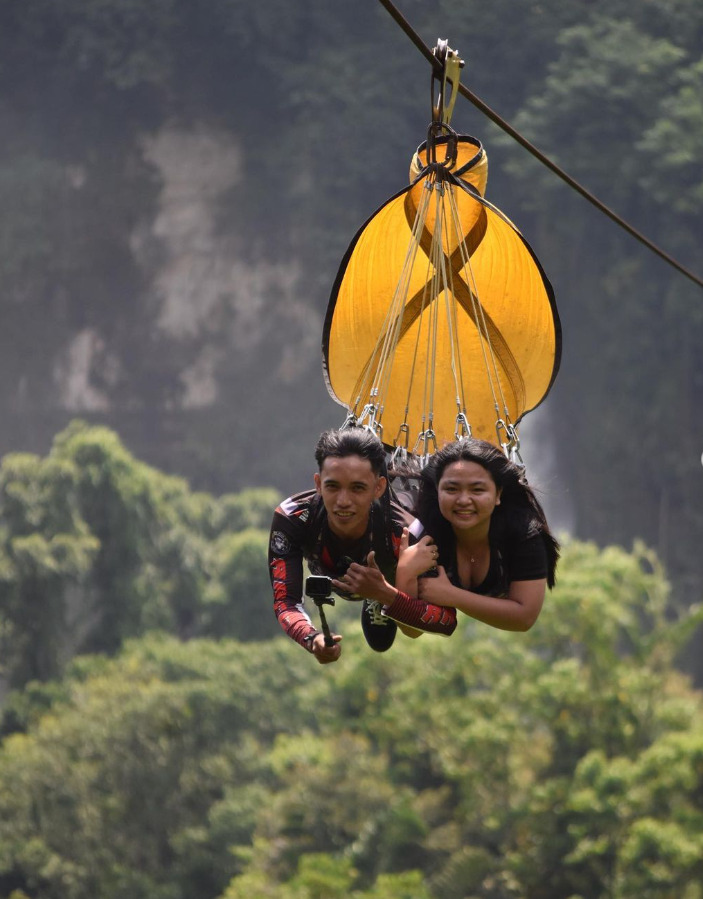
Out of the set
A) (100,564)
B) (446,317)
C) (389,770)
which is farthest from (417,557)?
(100,564)

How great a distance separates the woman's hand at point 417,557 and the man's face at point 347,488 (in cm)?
11

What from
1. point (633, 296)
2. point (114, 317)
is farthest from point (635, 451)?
point (114, 317)

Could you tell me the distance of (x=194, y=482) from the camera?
2353cm

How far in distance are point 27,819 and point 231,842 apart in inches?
75.9

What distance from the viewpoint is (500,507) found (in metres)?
3.09

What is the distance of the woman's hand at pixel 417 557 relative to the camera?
2.92 metres

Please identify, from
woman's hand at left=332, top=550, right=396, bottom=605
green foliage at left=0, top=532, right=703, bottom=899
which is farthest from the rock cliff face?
woman's hand at left=332, top=550, right=396, bottom=605

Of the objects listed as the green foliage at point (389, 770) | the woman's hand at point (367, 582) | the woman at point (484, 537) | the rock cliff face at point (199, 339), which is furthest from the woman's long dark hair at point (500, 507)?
the rock cliff face at point (199, 339)

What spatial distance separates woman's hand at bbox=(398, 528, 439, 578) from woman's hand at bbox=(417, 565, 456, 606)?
2 cm

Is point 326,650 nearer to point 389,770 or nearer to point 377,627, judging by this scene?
point 377,627

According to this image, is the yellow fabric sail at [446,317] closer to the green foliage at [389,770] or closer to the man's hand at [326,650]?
the man's hand at [326,650]

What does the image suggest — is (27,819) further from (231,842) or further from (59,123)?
(59,123)

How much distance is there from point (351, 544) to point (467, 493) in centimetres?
27

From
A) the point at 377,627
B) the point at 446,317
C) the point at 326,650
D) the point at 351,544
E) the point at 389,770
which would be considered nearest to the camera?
the point at 326,650
